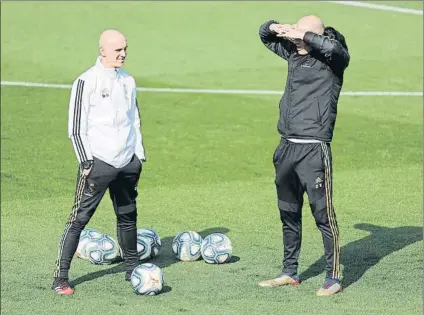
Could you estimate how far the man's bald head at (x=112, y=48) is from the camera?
985 centimetres

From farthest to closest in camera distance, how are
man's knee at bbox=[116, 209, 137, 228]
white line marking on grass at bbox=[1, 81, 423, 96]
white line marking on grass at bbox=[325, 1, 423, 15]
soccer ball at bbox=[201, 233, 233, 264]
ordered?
white line marking on grass at bbox=[325, 1, 423, 15] < white line marking on grass at bbox=[1, 81, 423, 96] < soccer ball at bbox=[201, 233, 233, 264] < man's knee at bbox=[116, 209, 137, 228]

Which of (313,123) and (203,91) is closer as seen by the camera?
(313,123)

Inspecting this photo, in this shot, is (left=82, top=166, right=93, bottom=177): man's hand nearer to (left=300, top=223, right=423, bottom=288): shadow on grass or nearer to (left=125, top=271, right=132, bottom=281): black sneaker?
(left=125, top=271, right=132, bottom=281): black sneaker

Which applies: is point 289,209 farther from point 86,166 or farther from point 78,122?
point 78,122

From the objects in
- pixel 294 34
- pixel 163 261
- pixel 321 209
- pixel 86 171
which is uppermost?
pixel 294 34

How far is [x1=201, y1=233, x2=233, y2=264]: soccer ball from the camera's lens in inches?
438

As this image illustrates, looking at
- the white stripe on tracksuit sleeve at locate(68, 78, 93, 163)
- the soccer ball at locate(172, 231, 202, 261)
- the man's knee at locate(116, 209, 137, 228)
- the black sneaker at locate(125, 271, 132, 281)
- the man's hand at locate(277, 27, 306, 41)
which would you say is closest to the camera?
the man's hand at locate(277, 27, 306, 41)

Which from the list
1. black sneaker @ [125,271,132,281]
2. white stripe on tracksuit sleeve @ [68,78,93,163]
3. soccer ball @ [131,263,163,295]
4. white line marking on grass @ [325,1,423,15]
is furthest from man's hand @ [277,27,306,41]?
white line marking on grass @ [325,1,423,15]

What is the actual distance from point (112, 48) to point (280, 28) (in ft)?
4.97

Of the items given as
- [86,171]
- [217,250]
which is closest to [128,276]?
[217,250]

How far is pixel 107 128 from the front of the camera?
32.7 ft

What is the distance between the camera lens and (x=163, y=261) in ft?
37.5

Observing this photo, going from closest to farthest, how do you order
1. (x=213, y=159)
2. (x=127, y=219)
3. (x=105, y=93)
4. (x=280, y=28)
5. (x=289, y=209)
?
(x=105, y=93) < (x=280, y=28) < (x=289, y=209) < (x=127, y=219) < (x=213, y=159)

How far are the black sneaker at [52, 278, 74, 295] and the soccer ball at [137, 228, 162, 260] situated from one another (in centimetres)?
120
